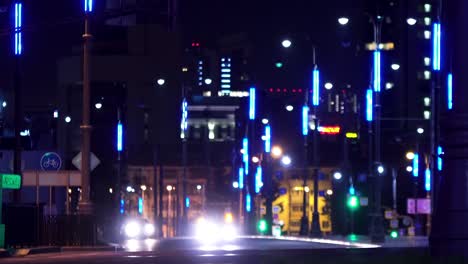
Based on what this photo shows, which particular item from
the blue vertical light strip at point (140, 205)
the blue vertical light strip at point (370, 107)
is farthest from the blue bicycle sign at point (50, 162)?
the blue vertical light strip at point (140, 205)

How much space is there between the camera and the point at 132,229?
258 ft

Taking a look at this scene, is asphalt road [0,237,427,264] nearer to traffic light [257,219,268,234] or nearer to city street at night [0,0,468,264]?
city street at night [0,0,468,264]

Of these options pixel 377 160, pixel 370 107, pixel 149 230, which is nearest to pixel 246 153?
pixel 149 230

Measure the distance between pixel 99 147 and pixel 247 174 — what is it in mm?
13094

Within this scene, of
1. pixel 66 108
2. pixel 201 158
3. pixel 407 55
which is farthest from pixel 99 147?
pixel 407 55

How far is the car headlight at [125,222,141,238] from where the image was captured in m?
76.1

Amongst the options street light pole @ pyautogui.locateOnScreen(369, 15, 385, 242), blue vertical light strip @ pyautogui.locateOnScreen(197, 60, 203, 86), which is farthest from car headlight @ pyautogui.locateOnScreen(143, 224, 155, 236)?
blue vertical light strip @ pyautogui.locateOnScreen(197, 60, 203, 86)

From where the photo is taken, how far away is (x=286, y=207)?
110 meters

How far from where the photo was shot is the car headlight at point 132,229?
7606 centimetres

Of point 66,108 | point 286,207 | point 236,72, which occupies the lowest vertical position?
point 286,207

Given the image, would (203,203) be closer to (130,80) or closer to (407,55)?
(130,80)

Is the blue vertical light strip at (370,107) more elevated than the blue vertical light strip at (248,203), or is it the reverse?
the blue vertical light strip at (370,107)

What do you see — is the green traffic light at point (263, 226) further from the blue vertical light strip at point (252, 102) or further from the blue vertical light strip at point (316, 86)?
the blue vertical light strip at point (316, 86)

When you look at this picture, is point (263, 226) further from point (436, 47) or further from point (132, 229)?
point (436, 47)
